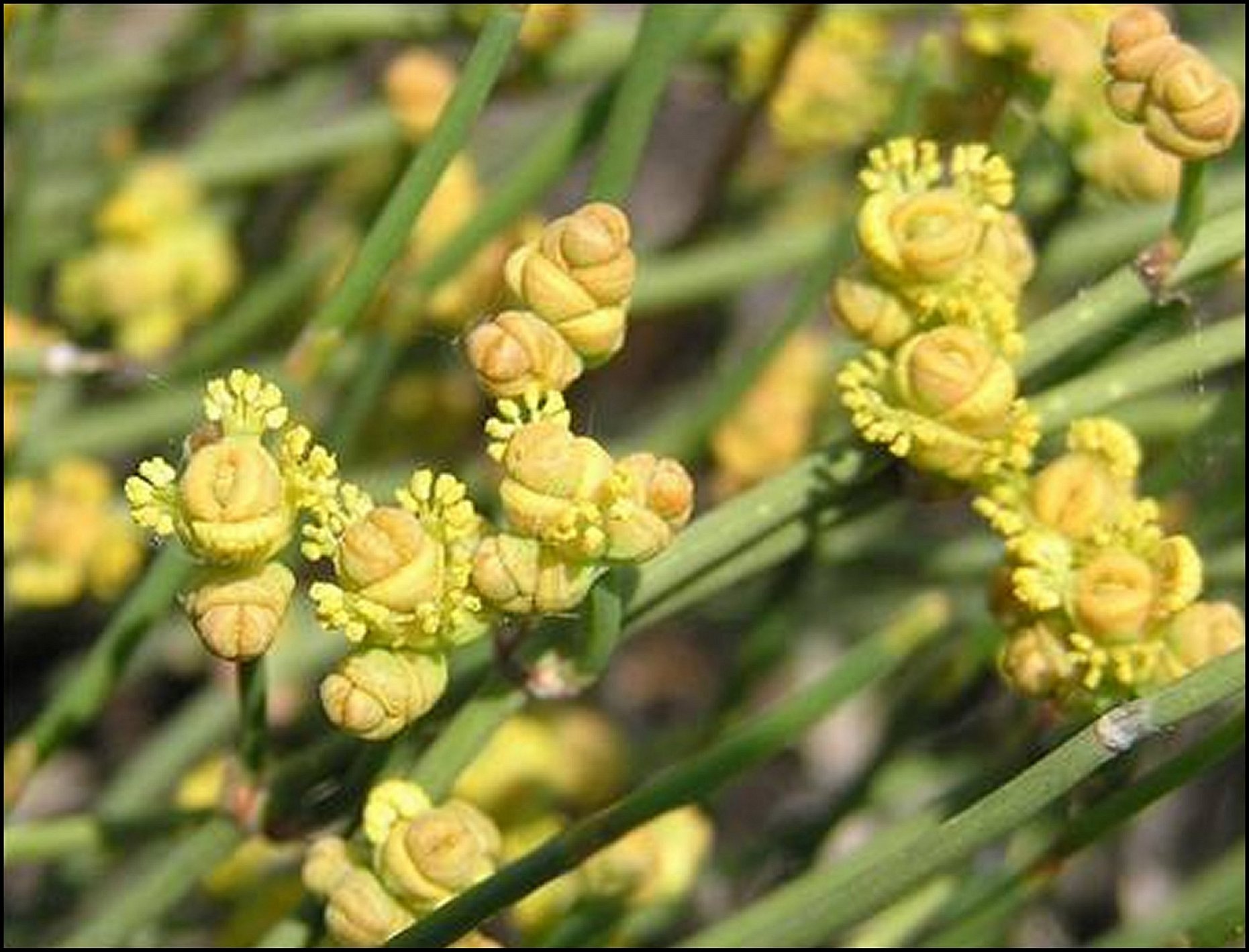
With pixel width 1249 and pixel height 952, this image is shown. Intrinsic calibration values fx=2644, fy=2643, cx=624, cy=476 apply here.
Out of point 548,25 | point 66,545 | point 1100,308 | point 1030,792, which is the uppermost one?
point 548,25

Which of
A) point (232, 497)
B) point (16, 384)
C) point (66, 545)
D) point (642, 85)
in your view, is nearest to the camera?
point (232, 497)

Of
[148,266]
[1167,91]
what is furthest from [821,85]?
[1167,91]

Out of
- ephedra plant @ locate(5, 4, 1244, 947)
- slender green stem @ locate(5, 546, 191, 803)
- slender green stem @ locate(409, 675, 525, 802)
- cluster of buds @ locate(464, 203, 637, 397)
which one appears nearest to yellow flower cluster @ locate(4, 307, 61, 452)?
ephedra plant @ locate(5, 4, 1244, 947)

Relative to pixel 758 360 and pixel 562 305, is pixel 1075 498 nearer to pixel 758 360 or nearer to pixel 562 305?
pixel 562 305

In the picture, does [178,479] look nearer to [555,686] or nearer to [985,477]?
[555,686]

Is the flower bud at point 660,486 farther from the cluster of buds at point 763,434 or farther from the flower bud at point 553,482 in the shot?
the cluster of buds at point 763,434

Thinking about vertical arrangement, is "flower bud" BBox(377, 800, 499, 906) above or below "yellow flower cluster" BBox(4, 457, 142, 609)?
below

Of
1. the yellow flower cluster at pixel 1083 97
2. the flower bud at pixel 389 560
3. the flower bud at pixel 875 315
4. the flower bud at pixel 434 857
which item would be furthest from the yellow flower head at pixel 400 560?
the yellow flower cluster at pixel 1083 97

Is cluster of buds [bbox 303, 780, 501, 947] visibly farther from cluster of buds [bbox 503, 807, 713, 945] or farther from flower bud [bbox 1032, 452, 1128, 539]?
flower bud [bbox 1032, 452, 1128, 539]
